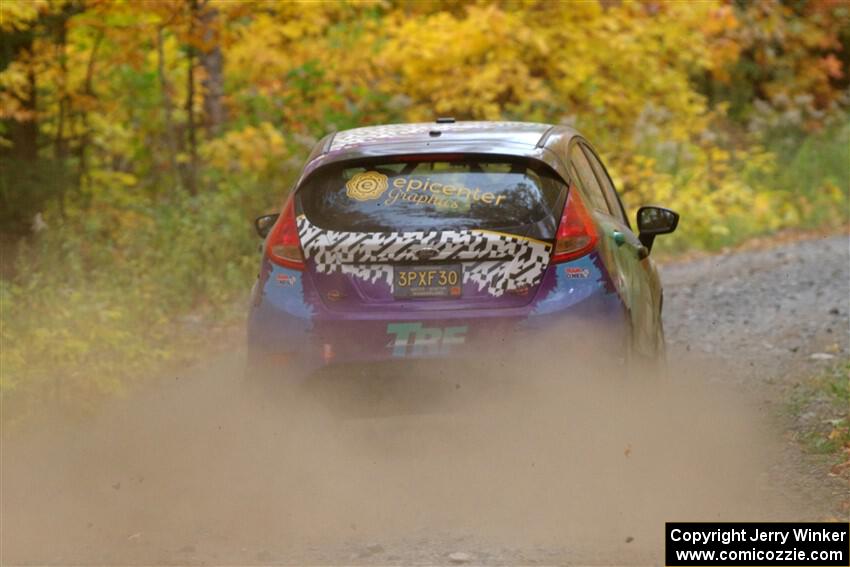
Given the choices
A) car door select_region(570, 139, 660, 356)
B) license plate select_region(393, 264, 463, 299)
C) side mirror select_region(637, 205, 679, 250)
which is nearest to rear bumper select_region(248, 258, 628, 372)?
license plate select_region(393, 264, 463, 299)

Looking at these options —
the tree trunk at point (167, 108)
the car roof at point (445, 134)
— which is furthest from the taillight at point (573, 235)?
the tree trunk at point (167, 108)

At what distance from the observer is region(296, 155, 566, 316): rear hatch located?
667 centimetres

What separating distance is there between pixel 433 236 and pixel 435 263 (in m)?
0.12

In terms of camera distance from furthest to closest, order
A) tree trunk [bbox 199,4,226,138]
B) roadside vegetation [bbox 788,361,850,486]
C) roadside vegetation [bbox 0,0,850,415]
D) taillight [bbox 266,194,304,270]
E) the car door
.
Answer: tree trunk [bbox 199,4,226,138] < roadside vegetation [bbox 0,0,850,415] < roadside vegetation [bbox 788,361,850,486] < the car door < taillight [bbox 266,194,304,270]

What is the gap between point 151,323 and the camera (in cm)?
1234

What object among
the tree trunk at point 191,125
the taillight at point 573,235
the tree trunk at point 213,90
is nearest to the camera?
the taillight at point 573,235

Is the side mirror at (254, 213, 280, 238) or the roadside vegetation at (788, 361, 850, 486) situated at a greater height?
the side mirror at (254, 213, 280, 238)

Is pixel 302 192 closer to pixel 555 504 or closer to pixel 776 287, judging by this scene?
pixel 555 504

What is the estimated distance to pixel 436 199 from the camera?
6.84m

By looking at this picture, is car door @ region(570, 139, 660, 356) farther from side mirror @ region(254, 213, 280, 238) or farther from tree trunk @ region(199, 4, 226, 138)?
tree trunk @ region(199, 4, 226, 138)

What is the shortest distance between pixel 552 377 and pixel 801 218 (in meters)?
13.8

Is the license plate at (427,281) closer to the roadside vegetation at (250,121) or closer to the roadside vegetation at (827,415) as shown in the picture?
the roadside vegetation at (827,415)

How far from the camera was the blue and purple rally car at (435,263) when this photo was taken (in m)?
6.64

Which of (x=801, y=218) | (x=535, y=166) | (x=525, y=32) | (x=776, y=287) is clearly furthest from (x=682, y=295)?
(x=535, y=166)
